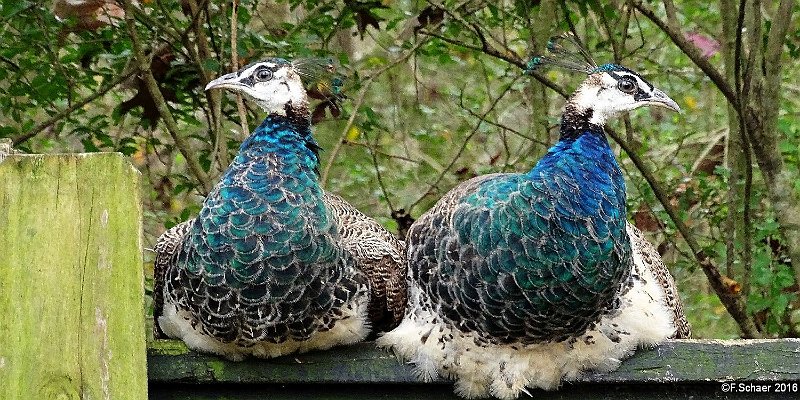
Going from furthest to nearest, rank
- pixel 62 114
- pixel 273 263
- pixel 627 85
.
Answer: pixel 62 114 < pixel 627 85 < pixel 273 263

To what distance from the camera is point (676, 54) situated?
6805 millimetres

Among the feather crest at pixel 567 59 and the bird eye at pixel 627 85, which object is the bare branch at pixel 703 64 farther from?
the bird eye at pixel 627 85

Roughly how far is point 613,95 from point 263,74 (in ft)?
3.17

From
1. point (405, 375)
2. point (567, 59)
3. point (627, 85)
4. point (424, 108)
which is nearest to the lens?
point (405, 375)

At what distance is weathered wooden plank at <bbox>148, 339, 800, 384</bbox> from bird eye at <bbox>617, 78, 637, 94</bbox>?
691 mm

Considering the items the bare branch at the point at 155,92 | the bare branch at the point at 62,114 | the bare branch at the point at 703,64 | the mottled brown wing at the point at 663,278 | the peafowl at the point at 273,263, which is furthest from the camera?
the bare branch at the point at 703,64

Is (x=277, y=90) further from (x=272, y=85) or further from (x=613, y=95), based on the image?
(x=613, y=95)

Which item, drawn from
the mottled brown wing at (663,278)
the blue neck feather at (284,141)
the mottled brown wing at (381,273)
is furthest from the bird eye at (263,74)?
the mottled brown wing at (663,278)

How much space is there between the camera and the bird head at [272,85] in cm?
302

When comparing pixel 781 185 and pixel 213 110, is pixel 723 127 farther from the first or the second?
pixel 213 110

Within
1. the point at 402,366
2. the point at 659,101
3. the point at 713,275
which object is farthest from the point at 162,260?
the point at 713,275

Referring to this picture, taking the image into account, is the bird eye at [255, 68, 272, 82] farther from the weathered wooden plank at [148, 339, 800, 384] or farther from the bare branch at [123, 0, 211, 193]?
the bare branch at [123, 0, 211, 193]

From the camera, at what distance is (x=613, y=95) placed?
300 centimetres

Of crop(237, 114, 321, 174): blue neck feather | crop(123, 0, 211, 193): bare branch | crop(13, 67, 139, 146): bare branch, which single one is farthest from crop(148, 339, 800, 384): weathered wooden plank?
crop(13, 67, 139, 146): bare branch
